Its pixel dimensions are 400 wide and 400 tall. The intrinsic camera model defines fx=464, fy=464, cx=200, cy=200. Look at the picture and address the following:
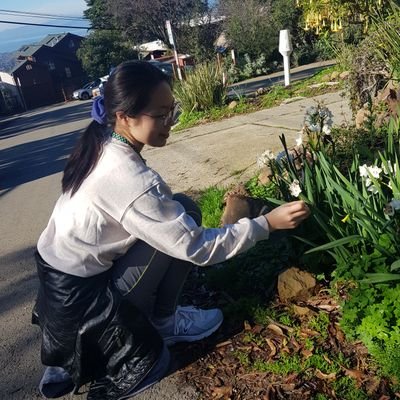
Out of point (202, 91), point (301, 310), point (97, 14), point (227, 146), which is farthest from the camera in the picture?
point (97, 14)

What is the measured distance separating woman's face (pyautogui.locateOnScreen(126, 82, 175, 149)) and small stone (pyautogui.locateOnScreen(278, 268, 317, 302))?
0.99 metres

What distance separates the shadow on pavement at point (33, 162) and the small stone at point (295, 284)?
681 cm

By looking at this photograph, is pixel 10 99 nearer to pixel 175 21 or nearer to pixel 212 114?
pixel 175 21

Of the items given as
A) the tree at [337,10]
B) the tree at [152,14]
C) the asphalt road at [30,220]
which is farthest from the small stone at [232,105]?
the tree at [152,14]

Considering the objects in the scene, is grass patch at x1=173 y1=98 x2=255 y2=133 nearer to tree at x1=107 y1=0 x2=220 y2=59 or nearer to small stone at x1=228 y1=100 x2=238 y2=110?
small stone at x1=228 y1=100 x2=238 y2=110

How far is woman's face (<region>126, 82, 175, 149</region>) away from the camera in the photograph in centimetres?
202

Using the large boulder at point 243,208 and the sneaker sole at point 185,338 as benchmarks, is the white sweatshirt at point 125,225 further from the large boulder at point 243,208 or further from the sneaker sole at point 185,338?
the large boulder at point 243,208

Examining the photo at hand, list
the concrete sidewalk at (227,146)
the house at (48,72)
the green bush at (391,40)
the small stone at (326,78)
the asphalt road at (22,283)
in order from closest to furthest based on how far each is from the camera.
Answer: the asphalt road at (22,283) < the green bush at (391,40) < the concrete sidewalk at (227,146) < the small stone at (326,78) < the house at (48,72)

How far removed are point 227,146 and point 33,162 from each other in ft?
20.0

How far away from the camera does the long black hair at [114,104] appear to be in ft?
6.46

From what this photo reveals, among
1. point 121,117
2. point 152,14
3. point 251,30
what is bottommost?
point 121,117

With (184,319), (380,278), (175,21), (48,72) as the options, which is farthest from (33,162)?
(48,72)

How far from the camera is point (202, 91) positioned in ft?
32.5

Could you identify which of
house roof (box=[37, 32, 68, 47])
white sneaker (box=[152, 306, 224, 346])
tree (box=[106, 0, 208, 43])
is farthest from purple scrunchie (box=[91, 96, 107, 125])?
house roof (box=[37, 32, 68, 47])
